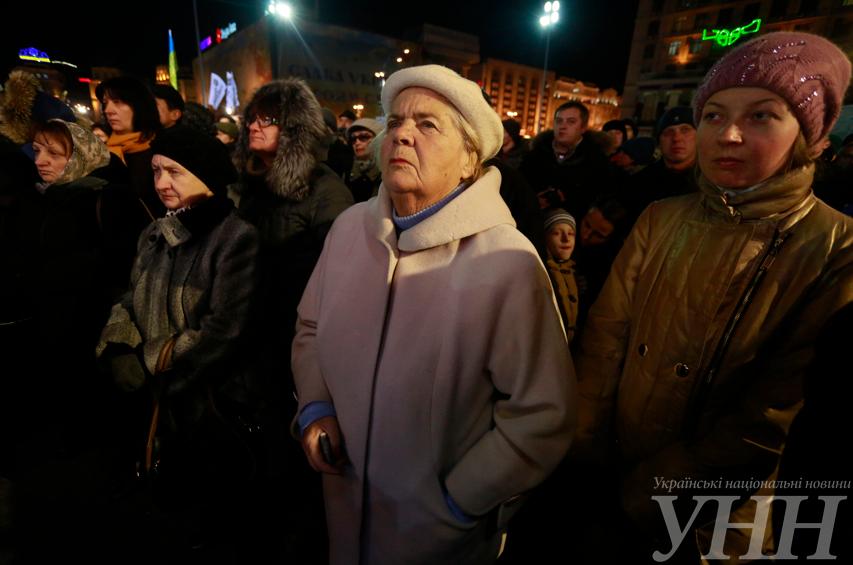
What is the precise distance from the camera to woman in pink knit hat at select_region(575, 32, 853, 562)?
4.44 feet

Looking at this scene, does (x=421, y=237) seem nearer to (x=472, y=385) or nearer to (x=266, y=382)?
(x=472, y=385)

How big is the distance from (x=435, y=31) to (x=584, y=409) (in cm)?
7375

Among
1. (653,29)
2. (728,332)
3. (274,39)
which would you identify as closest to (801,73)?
(728,332)

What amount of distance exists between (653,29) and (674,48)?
4.05 meters

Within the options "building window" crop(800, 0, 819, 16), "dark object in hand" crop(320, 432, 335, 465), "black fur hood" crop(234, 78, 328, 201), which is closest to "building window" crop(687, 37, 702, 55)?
"building window" crop(800, 0, 819, 16)

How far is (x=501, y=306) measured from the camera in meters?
1.44

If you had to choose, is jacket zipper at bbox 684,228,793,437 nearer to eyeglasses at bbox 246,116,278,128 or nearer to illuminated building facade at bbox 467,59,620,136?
eyeglasses at bbox 246,116,278,128

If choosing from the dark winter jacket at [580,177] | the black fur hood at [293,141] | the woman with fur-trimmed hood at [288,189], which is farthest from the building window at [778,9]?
the woman with fur-trimmed hood at [288,189]

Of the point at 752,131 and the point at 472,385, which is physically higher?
the point at 752,131

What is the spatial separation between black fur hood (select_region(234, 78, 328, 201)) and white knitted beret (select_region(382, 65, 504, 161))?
4.77ft

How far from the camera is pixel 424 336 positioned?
4.86 ft

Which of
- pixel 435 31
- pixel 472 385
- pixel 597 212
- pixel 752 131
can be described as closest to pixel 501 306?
pixel 472 385

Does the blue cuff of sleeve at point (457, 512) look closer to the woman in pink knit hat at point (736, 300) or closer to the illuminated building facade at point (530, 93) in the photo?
the woman in pink knit hat at point (736, 300)

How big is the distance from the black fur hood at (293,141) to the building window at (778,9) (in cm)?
6073
